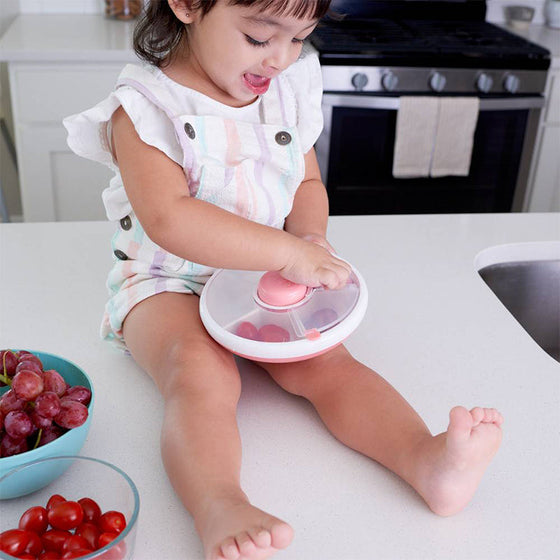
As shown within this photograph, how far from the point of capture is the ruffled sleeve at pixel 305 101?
1.14 metres

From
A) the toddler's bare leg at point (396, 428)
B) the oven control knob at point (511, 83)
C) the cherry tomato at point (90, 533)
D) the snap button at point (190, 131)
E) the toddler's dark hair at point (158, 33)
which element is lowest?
the oven control knob at point (511, 83)

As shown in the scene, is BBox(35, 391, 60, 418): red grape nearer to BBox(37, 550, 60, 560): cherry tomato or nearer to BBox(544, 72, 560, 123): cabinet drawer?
BBox(37, 550, 60, 560): cherry tomato

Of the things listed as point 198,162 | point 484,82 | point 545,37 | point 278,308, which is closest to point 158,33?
point 198,162

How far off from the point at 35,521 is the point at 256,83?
627 mm

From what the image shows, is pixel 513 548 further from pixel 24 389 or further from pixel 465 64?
pixel 465 64

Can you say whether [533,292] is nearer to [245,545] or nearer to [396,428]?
[396,428]

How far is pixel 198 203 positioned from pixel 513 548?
0.53 m

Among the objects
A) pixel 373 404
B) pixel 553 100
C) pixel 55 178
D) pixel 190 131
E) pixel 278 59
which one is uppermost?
pixel 278 59

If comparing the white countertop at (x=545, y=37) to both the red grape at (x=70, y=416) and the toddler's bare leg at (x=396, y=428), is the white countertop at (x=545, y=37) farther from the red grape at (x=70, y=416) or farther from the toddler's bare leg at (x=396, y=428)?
the red grape at (x=70, y=416)

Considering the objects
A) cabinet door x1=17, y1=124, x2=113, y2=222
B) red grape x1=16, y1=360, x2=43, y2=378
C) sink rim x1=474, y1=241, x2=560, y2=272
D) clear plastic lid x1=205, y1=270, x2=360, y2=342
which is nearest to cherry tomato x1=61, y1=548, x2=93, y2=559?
red grape x1=16, y1=360, x2=43, y2=378

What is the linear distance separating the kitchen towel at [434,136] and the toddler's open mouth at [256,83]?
1519 millimetres

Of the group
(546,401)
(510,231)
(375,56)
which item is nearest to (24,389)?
(546,401)

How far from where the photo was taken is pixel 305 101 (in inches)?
45.0

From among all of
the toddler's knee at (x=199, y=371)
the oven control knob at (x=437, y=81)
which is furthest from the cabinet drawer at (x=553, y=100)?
the toddler's knee at (x=199, y=371)
